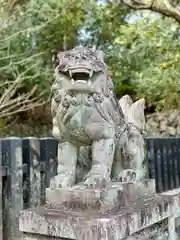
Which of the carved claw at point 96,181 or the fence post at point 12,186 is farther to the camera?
the fence post at point 12,186

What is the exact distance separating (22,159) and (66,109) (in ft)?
3.81

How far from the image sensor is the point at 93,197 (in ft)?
4.66

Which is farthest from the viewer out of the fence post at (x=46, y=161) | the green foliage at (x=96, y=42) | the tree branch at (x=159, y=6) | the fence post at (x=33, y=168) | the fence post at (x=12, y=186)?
the green foliage at (x=96, y=42)

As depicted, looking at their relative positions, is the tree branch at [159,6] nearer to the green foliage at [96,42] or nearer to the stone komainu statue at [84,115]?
the green foliage at [96,42]

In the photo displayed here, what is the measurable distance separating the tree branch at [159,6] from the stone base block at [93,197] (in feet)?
10.4

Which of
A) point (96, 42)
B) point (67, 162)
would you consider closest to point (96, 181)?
point (67, 162)

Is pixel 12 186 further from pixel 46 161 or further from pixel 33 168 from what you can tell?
pixel 46 161

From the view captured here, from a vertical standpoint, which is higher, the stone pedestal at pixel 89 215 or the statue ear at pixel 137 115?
the statue ear at pixel 137 115

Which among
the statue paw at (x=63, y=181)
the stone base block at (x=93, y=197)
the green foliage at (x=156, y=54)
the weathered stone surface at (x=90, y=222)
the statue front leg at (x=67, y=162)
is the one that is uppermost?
the green foliage at (x=156, y=54)

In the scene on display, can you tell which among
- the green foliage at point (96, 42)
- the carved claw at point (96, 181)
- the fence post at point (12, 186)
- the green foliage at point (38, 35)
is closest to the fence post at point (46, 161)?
the fence post at point (12, 186)

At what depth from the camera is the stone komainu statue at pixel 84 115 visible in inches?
58.5

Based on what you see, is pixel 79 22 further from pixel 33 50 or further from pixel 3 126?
pixel 3 126

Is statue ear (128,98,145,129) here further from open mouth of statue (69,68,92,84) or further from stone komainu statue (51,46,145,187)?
open mouth of statue (69,68,92,84)

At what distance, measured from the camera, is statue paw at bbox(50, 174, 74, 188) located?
5.00ft
